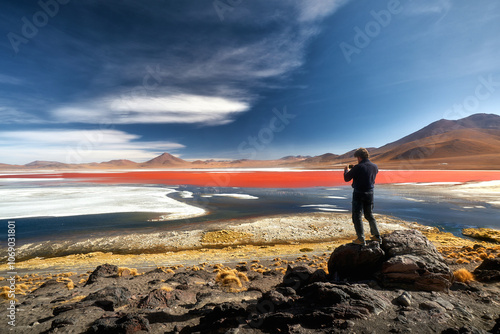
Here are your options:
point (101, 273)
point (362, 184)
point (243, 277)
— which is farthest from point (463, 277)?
point (101, 273)

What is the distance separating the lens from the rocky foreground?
389 cm

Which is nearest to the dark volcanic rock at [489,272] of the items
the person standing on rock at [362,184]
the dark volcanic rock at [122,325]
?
the person standing on rock at [362,184]

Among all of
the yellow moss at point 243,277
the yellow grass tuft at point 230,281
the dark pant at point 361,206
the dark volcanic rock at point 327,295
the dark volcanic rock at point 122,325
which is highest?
the dark pant at point 361,206

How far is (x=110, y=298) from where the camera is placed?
583 cm

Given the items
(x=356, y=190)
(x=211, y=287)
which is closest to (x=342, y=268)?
(x=356, y=190)

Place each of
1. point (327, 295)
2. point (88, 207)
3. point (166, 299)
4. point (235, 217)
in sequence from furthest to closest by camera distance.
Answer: point (88, 207), point (235, 217), point (166, 299), point (327, 295)

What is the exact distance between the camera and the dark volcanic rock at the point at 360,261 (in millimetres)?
5500

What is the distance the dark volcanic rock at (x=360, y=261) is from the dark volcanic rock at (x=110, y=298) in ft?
17.8

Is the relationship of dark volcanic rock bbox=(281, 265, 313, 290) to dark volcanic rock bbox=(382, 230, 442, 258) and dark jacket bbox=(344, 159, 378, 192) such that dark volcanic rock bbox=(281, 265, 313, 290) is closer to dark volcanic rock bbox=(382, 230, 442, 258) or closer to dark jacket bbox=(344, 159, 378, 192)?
dark volcanic rock bbox=(382, 230, 442, 258)

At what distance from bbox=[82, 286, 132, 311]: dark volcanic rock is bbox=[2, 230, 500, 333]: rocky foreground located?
22 millimetres

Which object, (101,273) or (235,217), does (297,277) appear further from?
(235,217)

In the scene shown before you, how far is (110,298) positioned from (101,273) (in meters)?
3.38

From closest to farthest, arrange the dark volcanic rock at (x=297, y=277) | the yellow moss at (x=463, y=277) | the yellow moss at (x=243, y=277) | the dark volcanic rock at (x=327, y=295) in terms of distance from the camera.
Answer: the dark volcanic rock at (x=327, y=295) < the yellow moss at (x=463, y=277) < the dark volcanic rock at (x=297, y=277) < the yellow moss at (x=243, y=277)

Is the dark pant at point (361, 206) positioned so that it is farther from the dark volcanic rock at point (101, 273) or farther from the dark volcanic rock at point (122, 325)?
the dark volcanic rock at point (101, 273)
